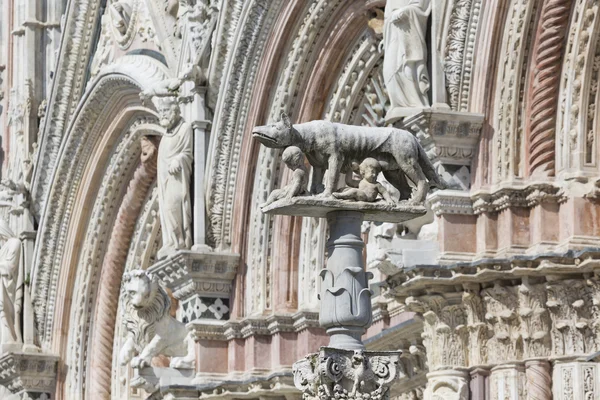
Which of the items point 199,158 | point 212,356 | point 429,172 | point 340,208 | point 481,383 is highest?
point 199,158

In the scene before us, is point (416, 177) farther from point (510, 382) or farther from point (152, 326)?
point (152, 326)

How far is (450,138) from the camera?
57.4ft

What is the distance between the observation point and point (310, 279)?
2239 cm

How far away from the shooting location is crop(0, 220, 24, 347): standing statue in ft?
96.4

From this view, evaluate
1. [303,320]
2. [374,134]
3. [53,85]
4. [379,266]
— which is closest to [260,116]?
[303,320]

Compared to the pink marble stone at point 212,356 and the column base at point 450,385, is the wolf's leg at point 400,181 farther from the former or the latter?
the pink marble stone at point 212,356

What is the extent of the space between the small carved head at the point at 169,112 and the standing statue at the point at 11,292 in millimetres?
6716

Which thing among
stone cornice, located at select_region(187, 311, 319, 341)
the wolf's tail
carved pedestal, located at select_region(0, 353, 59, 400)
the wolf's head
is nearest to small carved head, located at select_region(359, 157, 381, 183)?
the wolf's head

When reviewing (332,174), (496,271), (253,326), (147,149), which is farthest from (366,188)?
(147,149)

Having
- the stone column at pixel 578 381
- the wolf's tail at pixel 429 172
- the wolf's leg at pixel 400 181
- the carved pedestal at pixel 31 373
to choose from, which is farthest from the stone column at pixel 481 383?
the carved pedestal at pixel 31 373

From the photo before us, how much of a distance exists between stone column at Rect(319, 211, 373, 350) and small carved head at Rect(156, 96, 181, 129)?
12.1 meters

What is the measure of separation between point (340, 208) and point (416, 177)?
2.88 ft

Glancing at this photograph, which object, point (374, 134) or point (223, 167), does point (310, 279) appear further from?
point (374, 134)

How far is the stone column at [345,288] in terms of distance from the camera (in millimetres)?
11547
